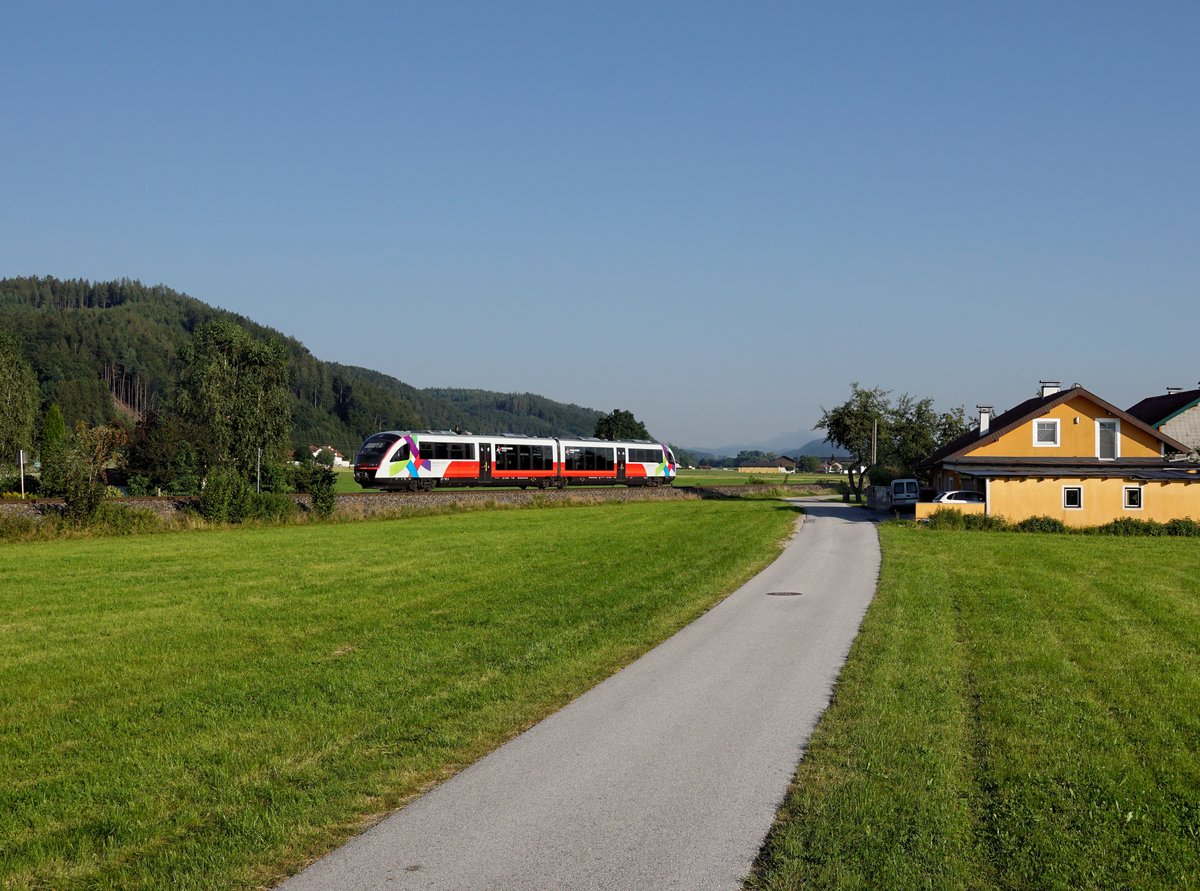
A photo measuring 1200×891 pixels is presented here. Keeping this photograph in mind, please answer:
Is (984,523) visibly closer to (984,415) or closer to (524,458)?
(984,415)

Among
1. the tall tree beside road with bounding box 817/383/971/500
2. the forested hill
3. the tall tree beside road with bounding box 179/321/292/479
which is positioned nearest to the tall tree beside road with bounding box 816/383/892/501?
the tall tree beside road with bounding box 817/383/971/500

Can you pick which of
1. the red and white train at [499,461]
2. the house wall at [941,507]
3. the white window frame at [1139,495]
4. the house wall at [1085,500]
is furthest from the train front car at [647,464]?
the white window frame at [1139,495]

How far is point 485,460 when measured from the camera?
50.9 metres

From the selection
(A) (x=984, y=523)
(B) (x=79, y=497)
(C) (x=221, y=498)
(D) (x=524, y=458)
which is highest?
(D) (x=524, y=458)

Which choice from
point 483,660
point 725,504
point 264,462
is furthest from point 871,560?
point 264,462

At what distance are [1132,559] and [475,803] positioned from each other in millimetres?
24415

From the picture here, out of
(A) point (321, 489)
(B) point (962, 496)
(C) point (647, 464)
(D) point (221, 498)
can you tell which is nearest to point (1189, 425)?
(B) point (962, 496)

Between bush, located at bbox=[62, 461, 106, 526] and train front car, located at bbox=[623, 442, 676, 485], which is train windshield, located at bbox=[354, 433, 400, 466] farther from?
train front car, located at bbox=[623, 442, 676, 485]

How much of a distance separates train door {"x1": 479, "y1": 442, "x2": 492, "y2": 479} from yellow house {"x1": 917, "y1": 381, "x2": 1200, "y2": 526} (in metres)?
23.0

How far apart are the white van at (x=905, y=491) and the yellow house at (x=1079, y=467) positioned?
3.04 m

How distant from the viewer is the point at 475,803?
6.59 m

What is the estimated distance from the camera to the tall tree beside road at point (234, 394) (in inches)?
2916

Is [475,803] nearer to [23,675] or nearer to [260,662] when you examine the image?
[260,662]

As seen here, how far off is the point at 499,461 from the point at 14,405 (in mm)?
37937
